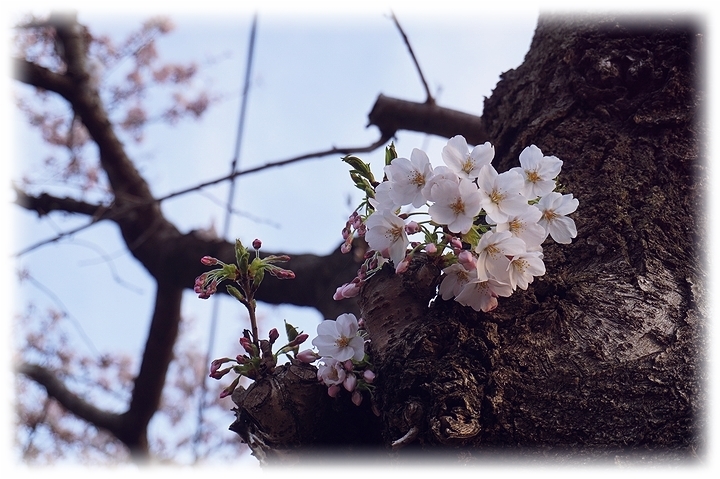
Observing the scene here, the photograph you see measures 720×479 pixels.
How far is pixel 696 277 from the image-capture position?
1.08 metres

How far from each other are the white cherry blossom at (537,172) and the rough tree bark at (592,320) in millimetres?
167

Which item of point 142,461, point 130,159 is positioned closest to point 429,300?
point 130,159

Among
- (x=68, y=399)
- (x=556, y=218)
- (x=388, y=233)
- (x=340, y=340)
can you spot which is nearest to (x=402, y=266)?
(x=388, y=233)

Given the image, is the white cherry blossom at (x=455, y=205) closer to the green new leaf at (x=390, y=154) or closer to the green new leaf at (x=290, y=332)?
the green new leaf at (x=390, y=154)

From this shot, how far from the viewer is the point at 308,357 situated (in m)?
1.02

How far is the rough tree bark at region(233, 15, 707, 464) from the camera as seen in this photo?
2.95 feet

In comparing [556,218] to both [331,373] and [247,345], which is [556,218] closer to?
[331,373]

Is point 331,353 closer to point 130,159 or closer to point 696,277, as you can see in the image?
point 696,277

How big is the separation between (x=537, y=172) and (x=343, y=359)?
0.46 m

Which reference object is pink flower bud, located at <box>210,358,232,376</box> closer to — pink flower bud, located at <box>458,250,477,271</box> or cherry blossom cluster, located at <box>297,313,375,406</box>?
cherry blossom cluster, located at <box>297,313,375,406</box>

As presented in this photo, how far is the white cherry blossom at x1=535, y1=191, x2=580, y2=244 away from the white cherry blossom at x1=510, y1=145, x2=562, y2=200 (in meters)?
0.02

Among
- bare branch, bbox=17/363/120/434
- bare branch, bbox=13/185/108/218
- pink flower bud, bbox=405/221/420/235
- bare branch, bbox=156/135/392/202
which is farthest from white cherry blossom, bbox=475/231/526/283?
bare branch, bbox=17/363/120/434

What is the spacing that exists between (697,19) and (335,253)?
145 centimetres

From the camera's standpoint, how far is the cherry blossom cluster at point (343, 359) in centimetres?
98
